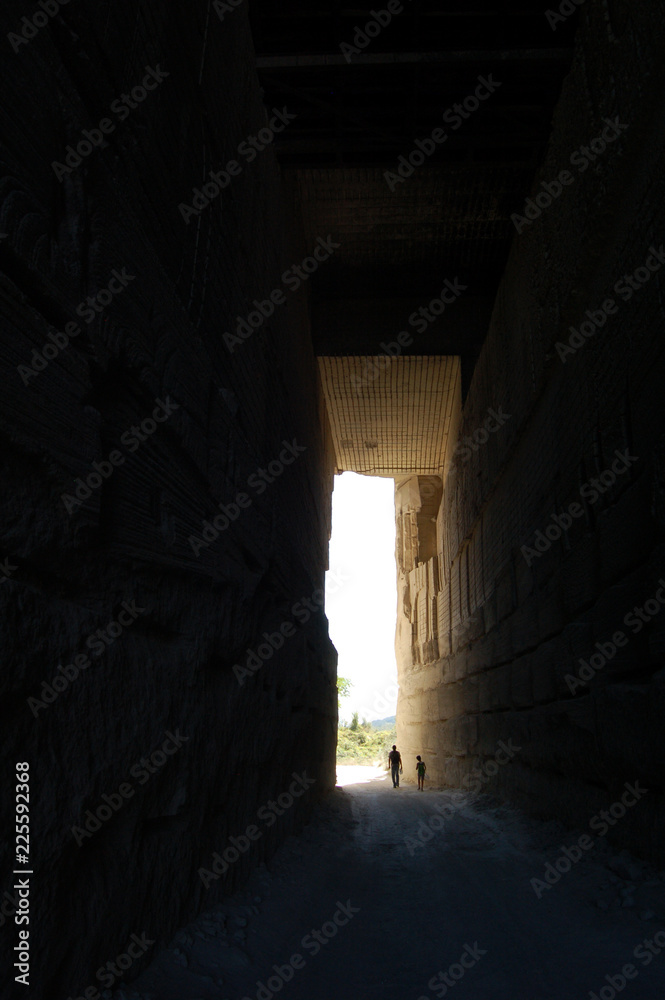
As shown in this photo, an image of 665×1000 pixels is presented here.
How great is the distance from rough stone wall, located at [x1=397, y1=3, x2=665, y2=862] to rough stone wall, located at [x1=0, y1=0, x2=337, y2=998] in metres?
2.64

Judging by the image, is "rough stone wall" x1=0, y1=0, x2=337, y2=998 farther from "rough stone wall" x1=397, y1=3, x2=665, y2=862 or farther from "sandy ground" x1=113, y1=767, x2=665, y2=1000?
"rough stone wall" x1=397, y1=3, x2=665, y2=862

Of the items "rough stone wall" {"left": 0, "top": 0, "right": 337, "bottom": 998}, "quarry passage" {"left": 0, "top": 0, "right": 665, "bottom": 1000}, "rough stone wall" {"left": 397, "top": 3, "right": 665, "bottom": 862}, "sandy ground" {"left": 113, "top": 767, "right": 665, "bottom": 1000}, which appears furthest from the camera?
"rough stone wall" {"left": 397, "top": 3, "right": 665, "bottom": 862}

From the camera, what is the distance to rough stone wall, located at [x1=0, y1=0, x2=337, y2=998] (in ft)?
6.81

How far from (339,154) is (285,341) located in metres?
3.13

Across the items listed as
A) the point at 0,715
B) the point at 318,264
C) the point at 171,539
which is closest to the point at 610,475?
the point at 171,539

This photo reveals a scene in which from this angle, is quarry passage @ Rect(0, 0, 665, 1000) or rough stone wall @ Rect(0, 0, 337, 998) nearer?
rough stone wall @ Rect(0, 0, 337, 998)

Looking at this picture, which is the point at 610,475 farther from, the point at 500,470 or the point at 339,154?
the point at 339,154

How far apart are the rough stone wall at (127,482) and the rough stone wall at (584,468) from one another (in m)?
2.64

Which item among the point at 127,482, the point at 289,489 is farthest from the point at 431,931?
the point at 289,489

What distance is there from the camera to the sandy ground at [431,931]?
9.98 feet

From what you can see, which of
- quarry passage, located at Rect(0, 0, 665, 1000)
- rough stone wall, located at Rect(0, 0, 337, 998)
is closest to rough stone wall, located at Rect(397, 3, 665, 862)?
quarry passage, located at Rect(0, 0, 665, 1000)

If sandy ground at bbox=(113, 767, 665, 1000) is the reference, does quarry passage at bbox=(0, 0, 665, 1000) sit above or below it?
above

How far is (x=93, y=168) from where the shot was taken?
254 cm

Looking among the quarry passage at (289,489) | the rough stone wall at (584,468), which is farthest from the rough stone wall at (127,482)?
the rough stone wall at (584,468)
